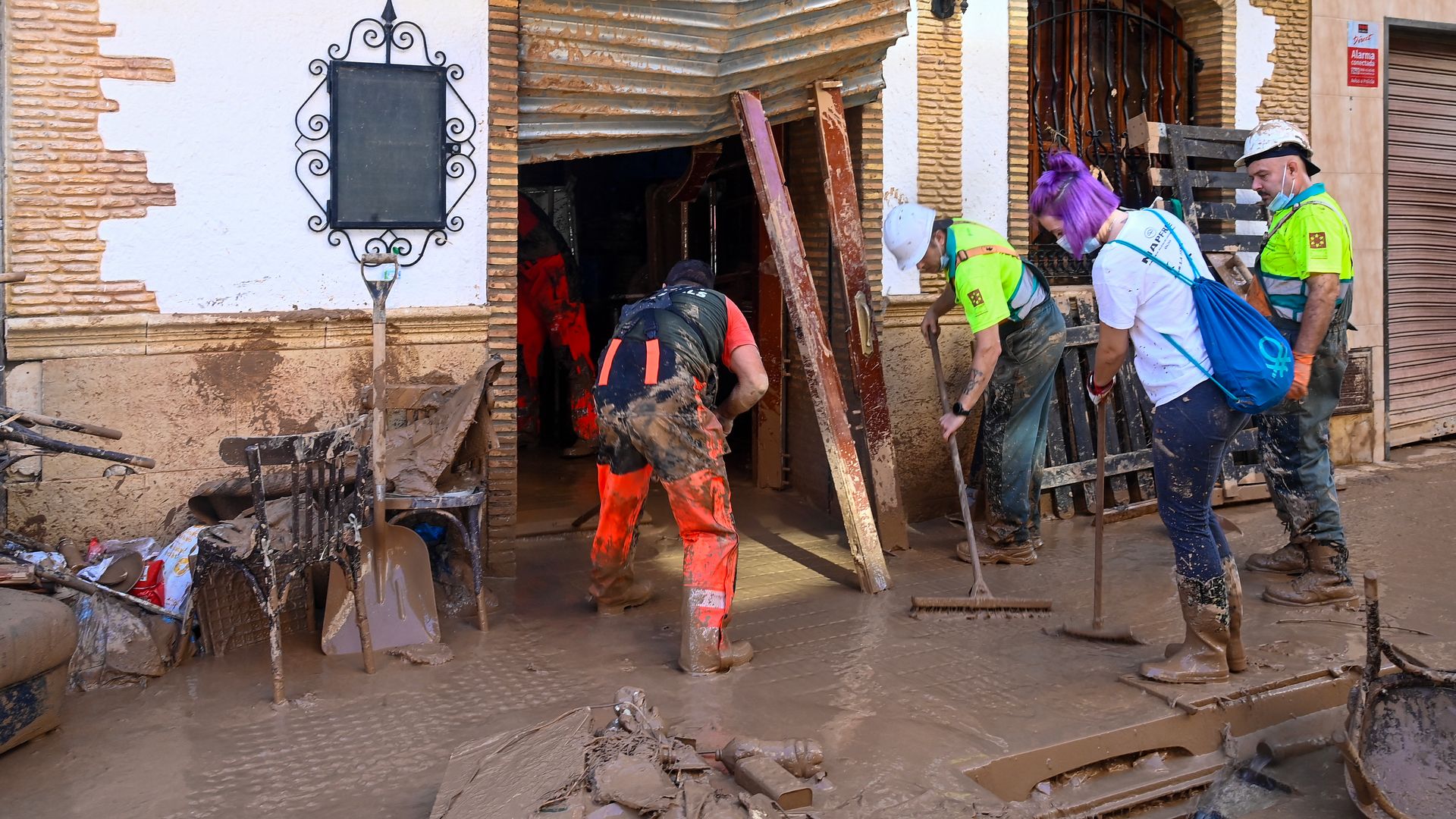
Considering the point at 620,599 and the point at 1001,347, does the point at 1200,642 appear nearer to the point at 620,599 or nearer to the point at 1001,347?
the point at 1001,347

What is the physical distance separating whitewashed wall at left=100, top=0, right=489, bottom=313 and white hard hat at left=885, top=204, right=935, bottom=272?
7.77 feet

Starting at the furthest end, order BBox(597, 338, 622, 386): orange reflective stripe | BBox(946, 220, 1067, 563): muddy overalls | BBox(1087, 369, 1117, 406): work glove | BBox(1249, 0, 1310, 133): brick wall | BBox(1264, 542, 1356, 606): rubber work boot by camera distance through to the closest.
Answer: BBox(1249, 0, 1310, 133): brick wall → BBox(946, 220, 1067, 563): muddy overalls → BBox(1264, 542, 1356, 606): rubber work boot → BBox(597, 338, 622, 386): orange reflective stripe → BBox(1087, 369, 1117, 406): work glove

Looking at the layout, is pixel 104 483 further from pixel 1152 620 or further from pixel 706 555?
pixel 1152 620

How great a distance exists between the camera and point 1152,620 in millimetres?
5266

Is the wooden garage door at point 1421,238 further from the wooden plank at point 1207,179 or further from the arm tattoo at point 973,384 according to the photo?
Answer: the arm tattoo at point 973,384

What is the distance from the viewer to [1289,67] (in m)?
8.64

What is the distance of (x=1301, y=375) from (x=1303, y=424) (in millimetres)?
789

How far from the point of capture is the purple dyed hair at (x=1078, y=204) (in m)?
4.34

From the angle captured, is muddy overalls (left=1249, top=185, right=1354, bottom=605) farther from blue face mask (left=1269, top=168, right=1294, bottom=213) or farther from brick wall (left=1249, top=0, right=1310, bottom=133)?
brick wall (left=1249, top=0, right=1310, bottom=133)

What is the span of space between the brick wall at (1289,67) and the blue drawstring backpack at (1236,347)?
16.8ft

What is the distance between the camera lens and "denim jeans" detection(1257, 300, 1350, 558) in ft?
18.0

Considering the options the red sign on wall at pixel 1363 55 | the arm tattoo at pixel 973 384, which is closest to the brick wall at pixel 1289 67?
the red sign on wall at pixel 1363 55

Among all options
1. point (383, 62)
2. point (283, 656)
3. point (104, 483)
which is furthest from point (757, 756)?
point (383, 62)

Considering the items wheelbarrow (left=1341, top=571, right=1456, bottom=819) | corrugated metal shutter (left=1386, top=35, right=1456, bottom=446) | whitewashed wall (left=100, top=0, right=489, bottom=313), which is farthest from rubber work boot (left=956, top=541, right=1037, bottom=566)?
corrugated metal shutter (left=1386, top=35, right=1456, bottom=446)
